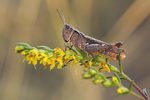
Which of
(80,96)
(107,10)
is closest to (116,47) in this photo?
(80,96)

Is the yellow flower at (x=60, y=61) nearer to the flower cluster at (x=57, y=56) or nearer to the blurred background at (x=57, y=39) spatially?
the flower cluster at (x=57, y=56)

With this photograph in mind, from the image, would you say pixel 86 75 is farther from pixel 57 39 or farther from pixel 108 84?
pixel 57 39

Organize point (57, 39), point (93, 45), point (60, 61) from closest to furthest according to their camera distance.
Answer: point (60, 61), point (93, 45), point (57, 39)

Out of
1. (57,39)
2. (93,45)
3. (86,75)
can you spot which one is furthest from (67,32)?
(57,39)

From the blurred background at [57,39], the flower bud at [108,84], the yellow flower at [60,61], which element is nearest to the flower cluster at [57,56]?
the yellow flower at [60,61]

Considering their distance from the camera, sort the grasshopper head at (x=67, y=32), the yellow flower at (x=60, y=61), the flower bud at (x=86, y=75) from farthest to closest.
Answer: the grasshopper head at (x=67, y=32) < the yellow flower at (x=60, y=61) < the flower bud at (x=86, y=75)

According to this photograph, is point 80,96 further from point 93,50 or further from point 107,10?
point 107,10

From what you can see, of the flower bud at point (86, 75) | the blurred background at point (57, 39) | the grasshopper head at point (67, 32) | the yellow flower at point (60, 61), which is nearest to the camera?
the flower bud at point (86, 75)

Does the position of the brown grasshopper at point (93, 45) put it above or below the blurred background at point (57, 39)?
below
